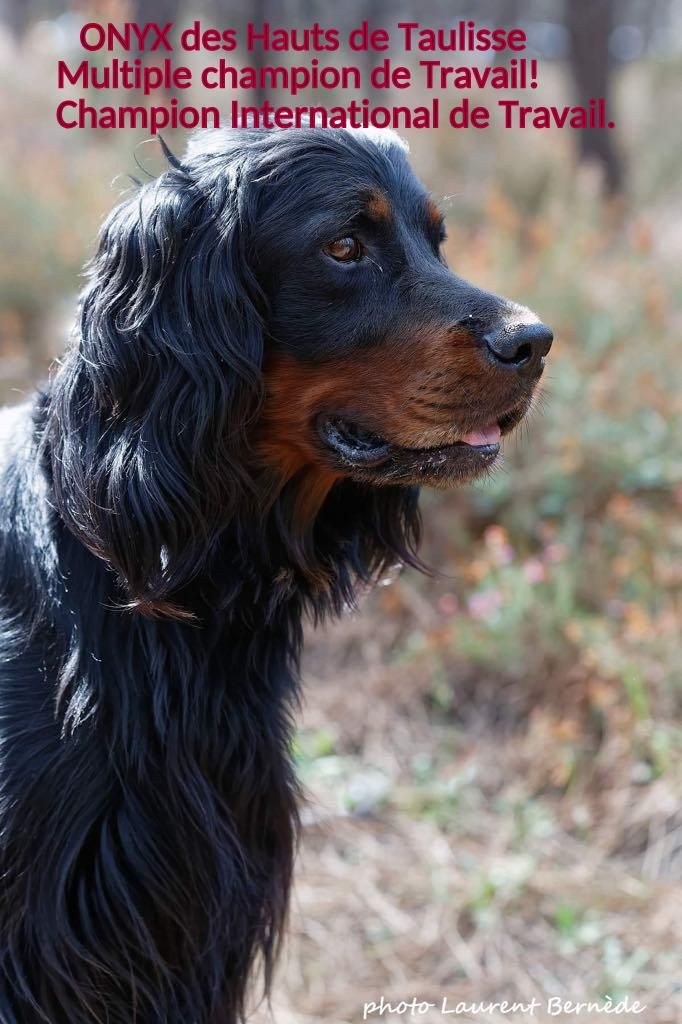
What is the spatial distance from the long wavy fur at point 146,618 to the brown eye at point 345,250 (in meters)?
0.12

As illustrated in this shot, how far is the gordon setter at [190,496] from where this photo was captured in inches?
74.0

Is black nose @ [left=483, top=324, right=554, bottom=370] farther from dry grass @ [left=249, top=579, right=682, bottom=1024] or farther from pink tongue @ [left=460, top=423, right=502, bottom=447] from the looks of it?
dry grass @ [left=249, top=579, right=682, bottom=1024]

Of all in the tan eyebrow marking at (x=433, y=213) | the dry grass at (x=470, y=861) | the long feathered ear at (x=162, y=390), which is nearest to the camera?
the long feathered ear at (x=162, y=390)

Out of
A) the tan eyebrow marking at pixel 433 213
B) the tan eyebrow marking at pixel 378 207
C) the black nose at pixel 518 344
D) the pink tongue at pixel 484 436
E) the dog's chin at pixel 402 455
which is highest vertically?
the tan eyebrow marking at pixel 433 213

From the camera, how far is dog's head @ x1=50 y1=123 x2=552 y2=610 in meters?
1.87

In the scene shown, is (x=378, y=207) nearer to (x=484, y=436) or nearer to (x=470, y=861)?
(x=484, y=436)

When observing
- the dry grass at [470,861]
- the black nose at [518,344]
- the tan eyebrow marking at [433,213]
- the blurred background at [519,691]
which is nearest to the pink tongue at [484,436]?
the black nose at [518,344]

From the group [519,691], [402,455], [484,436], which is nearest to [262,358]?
[402,455]

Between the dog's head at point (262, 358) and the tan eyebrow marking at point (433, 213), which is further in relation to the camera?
the tan eyebrow marking at point (433, 213)

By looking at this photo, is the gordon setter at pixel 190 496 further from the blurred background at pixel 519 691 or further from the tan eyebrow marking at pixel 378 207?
the blurred background at pixel 519 691

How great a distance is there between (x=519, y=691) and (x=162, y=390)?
2413mm

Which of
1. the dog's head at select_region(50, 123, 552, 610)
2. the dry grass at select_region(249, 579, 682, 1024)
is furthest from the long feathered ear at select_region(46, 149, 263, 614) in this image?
the dry grass at select_region(249, 579, 682, 1024)

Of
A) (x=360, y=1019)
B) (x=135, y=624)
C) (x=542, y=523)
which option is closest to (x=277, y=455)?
(x=135, y=624)

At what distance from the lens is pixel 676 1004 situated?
2.73m
